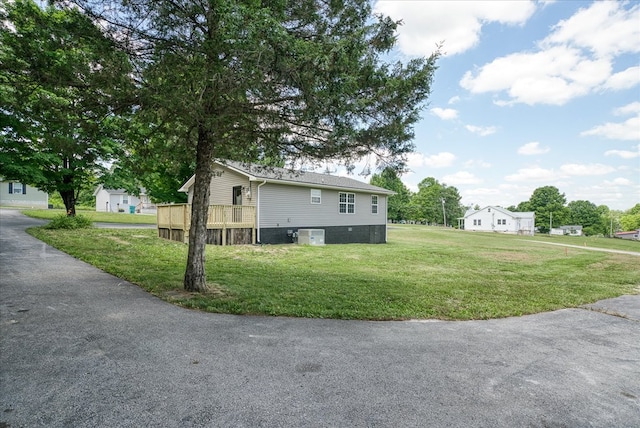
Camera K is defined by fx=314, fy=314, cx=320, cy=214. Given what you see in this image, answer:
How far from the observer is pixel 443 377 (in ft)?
9.84

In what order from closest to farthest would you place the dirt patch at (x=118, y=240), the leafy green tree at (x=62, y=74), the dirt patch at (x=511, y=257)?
1. the leafy green tree at (x=62, y=74)
2. the dirt patch at (x=118, y=240)
3. the dirt patch at (x=511, y=257)

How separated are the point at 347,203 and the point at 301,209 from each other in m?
3.66

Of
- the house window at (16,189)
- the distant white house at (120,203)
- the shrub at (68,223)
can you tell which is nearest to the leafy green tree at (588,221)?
the distant white house at (120,203)

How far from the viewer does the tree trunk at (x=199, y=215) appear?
587cm

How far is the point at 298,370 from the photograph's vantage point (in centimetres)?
306

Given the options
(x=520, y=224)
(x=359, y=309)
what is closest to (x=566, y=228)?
(x=520, y=224)

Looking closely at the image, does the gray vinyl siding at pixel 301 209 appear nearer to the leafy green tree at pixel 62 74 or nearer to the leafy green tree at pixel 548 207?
the leafy green tree at pixel 62 74

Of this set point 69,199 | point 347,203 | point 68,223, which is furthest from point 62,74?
point 69,199

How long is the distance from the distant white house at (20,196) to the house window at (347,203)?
3433cm

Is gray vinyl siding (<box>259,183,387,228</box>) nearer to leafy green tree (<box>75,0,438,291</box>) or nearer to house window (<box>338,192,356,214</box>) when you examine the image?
house window (<box>338,192,356,214</box>)

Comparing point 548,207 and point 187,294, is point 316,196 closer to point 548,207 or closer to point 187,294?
point 187,294

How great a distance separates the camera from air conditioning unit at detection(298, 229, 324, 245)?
15.6 m

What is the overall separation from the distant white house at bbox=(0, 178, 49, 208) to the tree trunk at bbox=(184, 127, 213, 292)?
38.8 m

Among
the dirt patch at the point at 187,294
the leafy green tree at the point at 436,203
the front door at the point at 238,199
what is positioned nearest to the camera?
the dirt patch at the point at 187,294
